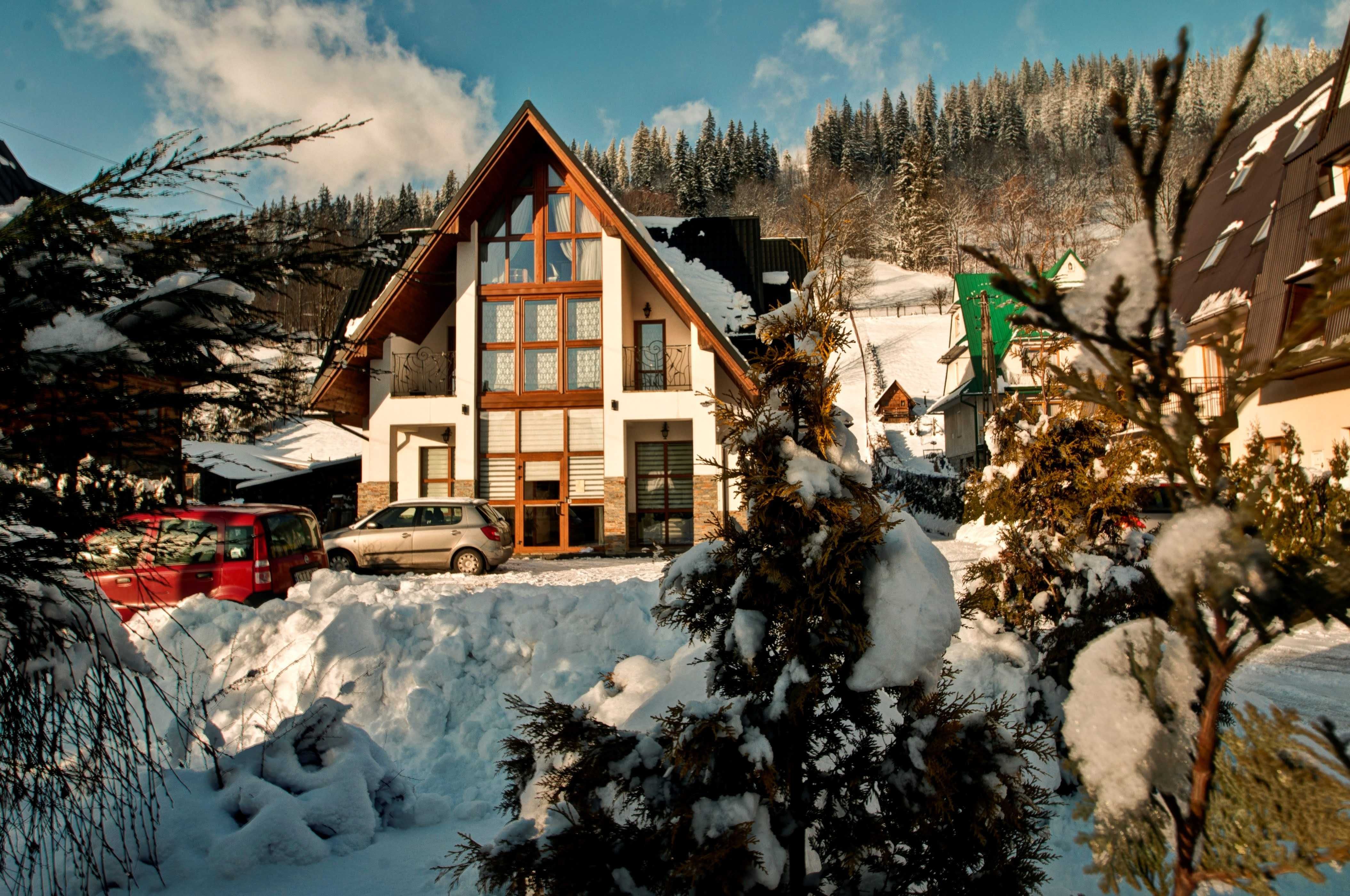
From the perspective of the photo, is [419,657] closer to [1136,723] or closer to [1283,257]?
[1136,723]

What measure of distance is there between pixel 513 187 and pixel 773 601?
17.9 meters

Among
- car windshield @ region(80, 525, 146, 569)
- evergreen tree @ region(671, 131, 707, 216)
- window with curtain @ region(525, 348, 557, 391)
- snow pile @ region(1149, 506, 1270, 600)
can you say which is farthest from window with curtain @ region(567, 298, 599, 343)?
evergreen tree @ region(671, 131, 707, 216)

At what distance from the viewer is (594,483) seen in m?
18.4

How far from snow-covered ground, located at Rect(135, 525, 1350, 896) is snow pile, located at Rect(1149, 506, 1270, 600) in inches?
138

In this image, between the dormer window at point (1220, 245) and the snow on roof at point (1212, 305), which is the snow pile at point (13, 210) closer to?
the snow on roof at point (1212, 305)

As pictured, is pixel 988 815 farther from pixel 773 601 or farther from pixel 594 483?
pixel 594 483

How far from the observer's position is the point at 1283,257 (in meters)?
16.6

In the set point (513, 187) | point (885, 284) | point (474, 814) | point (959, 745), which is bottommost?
point (474, 814)

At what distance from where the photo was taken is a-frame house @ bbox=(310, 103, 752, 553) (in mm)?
17938

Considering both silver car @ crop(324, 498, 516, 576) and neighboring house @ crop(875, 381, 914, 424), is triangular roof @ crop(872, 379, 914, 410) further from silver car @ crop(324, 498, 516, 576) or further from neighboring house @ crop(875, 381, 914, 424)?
silver car @ crop(324, 498, 516, 576)

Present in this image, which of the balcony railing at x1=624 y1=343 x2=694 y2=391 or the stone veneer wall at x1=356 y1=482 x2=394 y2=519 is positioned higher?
the balcony railing at x1=624 y1=343 x2=694 y2=391

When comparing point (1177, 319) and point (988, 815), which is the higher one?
point (1177, 319)

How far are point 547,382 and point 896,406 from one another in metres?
44.4

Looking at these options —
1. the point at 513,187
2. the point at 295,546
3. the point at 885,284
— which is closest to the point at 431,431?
the point at 513,187
